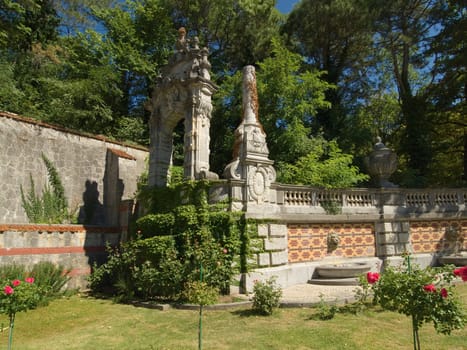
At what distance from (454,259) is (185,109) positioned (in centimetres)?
1028

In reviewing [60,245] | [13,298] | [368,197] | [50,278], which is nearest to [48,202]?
[60,245]

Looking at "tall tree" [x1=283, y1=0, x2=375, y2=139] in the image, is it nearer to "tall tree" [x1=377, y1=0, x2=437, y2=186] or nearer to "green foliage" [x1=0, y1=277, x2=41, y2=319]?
"tall tree" [x1=377, y1=0, x2=437, y2=186]

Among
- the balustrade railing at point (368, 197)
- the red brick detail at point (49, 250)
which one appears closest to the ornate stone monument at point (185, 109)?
the balustrade railing at point (368, 197)

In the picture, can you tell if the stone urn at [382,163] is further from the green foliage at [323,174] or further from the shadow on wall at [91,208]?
the shadow on wall at [91,208]

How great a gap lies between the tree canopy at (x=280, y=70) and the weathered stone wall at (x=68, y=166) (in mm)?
4641

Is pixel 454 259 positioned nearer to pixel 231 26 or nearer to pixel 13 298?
pixel 13 298

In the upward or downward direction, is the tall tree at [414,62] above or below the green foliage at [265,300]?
above

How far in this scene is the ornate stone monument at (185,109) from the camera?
11398 mm

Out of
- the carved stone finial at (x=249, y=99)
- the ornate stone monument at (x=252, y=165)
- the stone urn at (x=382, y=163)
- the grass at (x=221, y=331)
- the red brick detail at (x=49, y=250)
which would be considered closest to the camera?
the grass at (x=221, y=331)

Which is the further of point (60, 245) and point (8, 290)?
point (60, 245)

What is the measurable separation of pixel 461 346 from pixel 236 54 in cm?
2306

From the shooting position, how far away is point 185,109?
1207 centimetres

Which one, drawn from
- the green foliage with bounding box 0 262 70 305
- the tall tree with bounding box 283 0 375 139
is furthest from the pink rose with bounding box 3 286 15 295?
the tall tree with bounding box 283 0 375 139

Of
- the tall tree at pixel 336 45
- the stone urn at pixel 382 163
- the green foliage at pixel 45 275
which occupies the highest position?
the tall tree at pixel 336 45
